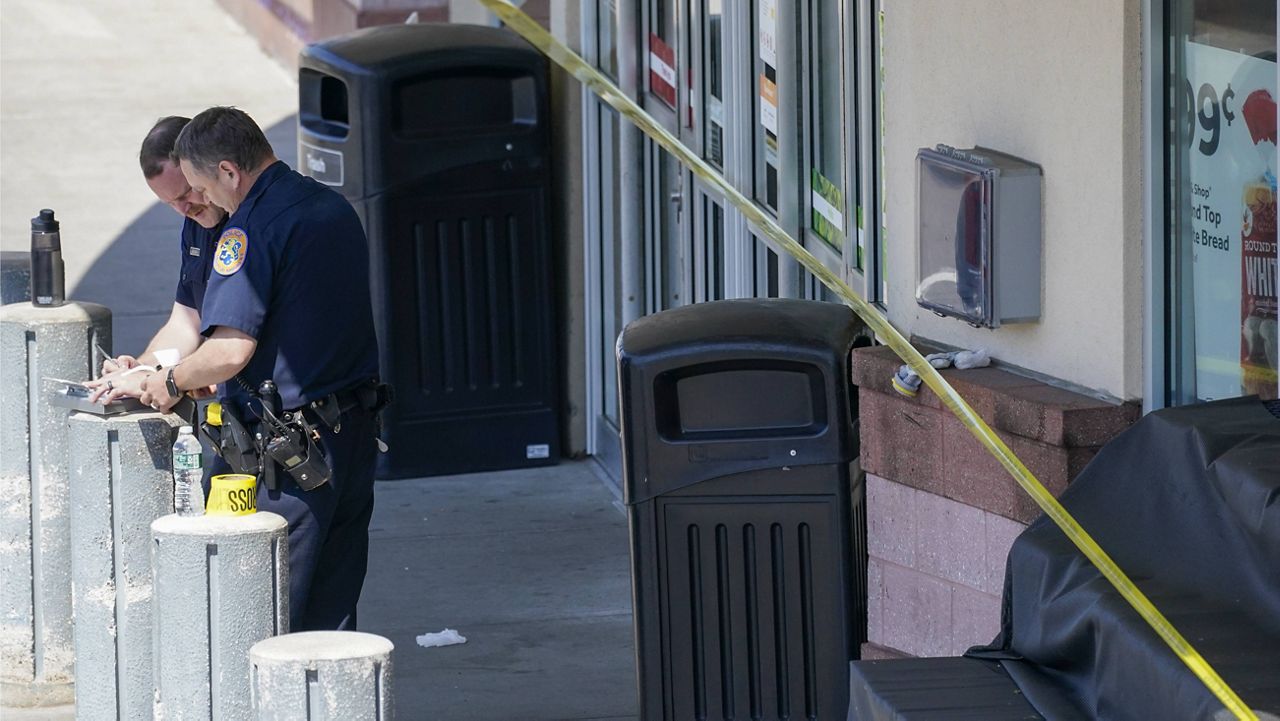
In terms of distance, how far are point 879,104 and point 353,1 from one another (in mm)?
11839

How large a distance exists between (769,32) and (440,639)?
229 cm

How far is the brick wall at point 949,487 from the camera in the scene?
420cm

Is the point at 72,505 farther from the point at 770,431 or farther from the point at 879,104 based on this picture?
the point at 879,104

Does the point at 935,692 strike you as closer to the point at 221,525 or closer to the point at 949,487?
the point at 949,487

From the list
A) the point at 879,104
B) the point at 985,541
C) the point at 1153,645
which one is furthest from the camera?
the point at 879,104

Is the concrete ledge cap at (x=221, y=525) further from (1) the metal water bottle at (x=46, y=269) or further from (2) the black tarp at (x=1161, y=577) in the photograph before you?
(1) the metal water bottle at (x=46, y=269)

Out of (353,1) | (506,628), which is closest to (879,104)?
(506,628)

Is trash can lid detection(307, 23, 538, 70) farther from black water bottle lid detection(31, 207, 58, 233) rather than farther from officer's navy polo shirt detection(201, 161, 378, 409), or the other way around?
officer's navy polo shirt detection(201, 161, 378, 409)

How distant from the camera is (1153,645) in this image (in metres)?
2.92

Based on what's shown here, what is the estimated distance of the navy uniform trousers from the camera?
16.3ft

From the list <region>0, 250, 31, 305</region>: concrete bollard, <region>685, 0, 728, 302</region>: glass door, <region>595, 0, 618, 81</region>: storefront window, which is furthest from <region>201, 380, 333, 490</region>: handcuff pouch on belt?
<region>595, 0, 618, 81</region>: storefront window

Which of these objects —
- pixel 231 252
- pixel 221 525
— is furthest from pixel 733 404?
pixel 231 252

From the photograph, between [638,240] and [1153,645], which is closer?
[1153,645]

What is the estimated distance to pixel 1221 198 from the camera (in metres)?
4.06
